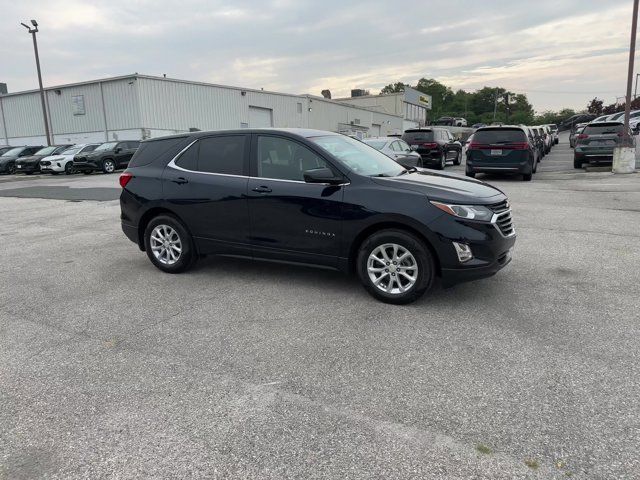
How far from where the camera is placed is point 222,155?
564 centimetres

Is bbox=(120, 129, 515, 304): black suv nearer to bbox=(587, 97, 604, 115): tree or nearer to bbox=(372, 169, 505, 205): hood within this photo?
bbox=(372, 169, 505, 205): hood

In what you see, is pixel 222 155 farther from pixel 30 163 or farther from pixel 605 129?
pixel 30 163

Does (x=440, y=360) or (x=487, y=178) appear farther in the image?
(x=487, y=178)

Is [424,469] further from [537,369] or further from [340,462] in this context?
[537,369]

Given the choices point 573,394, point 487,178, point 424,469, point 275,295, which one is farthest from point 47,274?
point 487,178

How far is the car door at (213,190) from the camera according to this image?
5.45 metres

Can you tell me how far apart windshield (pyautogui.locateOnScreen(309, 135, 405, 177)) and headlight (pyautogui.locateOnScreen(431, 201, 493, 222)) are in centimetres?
86

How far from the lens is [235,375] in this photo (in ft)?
11.4

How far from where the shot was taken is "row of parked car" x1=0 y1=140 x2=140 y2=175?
25.0 metres

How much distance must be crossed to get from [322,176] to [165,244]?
241 cm

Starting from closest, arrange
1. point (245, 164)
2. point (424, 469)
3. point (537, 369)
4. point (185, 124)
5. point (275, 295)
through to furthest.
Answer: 1. point (424, 469)
2. point (537, 369)
3. point (275, 295)
4. point (245, 164)
5. point (185, 124)

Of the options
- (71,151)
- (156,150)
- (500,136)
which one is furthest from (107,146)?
(156,150)

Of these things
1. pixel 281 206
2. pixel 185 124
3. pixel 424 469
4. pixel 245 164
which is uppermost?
pixel 185 124

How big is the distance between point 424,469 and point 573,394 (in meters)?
1.26
